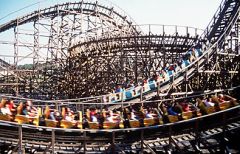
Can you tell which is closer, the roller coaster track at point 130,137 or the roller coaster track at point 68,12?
the roller coaster track at point 130,137

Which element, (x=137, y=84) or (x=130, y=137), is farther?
(x=137, y=84)

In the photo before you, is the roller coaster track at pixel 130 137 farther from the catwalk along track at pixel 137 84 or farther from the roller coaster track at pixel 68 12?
the roller coaster track at pixel 68 12

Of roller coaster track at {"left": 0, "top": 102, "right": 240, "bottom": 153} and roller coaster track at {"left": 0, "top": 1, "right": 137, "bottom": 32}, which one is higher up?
roller coaster track at {"left": 0, "top": 1, "right": 137, "bottom": 32}

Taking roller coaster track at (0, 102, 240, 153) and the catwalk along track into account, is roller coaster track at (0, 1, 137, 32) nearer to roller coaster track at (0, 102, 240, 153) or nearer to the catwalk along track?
the catwalk along track

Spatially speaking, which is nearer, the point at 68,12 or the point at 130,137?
the point at 130,137

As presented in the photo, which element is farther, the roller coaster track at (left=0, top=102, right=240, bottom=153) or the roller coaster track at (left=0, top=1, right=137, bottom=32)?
the roller coaster track at (left=0, top=1, right=137, bottom=32)

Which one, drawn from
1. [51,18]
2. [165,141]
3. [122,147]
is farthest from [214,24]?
[51,18]

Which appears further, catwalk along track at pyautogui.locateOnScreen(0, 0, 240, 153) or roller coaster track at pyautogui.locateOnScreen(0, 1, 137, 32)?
roller coaster track at pyautogui.locateOnScreen(0, 1, 137, 32)

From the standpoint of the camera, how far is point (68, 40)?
19.9m

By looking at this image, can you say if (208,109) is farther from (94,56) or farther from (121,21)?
(121,21)

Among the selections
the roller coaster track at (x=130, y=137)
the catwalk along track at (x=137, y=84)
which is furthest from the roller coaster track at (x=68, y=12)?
the roller coaster track at (x=130, y=137)

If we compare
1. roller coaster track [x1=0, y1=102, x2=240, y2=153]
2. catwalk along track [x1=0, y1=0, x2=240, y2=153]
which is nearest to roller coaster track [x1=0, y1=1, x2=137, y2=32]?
catwalk along track [x1=0, y1=0, x2=240, y2=153]

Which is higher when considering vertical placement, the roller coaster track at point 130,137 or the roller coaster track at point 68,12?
the roller coaster track at point 68,12

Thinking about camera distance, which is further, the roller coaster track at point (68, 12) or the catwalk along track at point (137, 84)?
the roller coaster track at point (68, 12)
